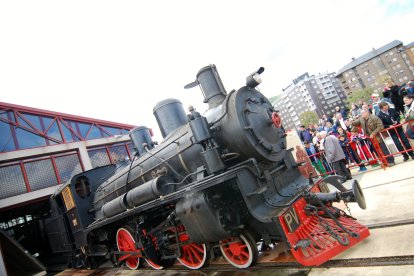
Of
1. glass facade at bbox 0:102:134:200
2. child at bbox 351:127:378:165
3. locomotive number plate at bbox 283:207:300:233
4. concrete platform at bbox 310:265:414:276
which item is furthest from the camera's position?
glass facade at bbox 0:102:134:200

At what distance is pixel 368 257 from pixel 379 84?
295 ft

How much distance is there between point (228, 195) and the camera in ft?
13.3

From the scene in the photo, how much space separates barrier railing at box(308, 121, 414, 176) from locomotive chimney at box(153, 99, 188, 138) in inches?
183

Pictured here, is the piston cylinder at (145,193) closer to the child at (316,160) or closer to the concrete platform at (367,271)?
the concrete platform at (367,271)

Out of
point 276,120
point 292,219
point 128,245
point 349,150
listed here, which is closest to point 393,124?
point 349,150

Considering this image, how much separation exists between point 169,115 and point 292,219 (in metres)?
3.53

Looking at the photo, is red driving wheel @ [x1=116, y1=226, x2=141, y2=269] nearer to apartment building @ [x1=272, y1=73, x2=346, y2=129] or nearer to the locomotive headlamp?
the locomotive headlamp

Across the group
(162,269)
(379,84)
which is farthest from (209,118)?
(379,84)

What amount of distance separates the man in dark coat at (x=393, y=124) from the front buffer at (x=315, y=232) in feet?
13.4

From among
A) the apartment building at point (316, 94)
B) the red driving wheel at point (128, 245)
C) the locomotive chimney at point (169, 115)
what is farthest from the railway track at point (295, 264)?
the apartment building at point (316, 94)

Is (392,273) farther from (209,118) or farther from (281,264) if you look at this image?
(209,118)

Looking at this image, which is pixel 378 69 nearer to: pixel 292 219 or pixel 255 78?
pixel 255 78

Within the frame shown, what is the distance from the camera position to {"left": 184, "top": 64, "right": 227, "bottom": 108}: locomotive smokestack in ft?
15.6

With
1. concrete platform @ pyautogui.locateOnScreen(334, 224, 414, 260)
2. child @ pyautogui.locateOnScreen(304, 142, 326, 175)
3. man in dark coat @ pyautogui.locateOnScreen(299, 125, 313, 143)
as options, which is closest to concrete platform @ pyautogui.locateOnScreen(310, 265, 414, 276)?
concrete platform @ pyautogui.locateOnScreen(334, 224, 414, 260)
